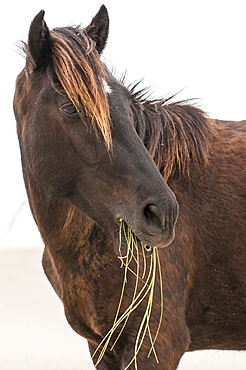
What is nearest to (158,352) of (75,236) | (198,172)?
(75,236)

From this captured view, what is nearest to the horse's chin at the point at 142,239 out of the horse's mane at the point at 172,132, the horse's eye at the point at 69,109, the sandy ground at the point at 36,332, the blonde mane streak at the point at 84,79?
the blonde mane streak at the point at 84,79

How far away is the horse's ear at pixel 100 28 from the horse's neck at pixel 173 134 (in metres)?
0.47

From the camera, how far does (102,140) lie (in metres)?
3.63

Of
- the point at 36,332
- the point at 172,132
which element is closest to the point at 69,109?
the point at 172,132

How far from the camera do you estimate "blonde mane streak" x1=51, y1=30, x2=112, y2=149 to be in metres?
3.59

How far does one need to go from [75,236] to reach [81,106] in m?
0.95

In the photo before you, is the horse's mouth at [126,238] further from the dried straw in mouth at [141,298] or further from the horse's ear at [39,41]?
the horse's ear at [39,41]

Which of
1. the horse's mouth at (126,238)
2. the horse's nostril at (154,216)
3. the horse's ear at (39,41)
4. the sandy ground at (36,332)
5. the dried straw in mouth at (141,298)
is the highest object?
the horse's ear at (39,41)

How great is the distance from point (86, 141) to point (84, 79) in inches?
14.3

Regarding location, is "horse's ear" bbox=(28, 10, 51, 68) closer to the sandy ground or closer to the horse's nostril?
the horse's nostril

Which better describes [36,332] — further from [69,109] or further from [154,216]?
[154,216]

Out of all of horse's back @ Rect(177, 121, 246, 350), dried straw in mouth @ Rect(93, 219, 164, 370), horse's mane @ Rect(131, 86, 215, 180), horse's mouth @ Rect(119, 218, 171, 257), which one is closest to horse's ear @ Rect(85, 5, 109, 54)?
horse's mane @ Rect(131, 86, 215, 180)

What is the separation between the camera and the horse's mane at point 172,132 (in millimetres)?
4270

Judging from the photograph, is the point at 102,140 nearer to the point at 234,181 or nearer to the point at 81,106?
the point at 81,106
